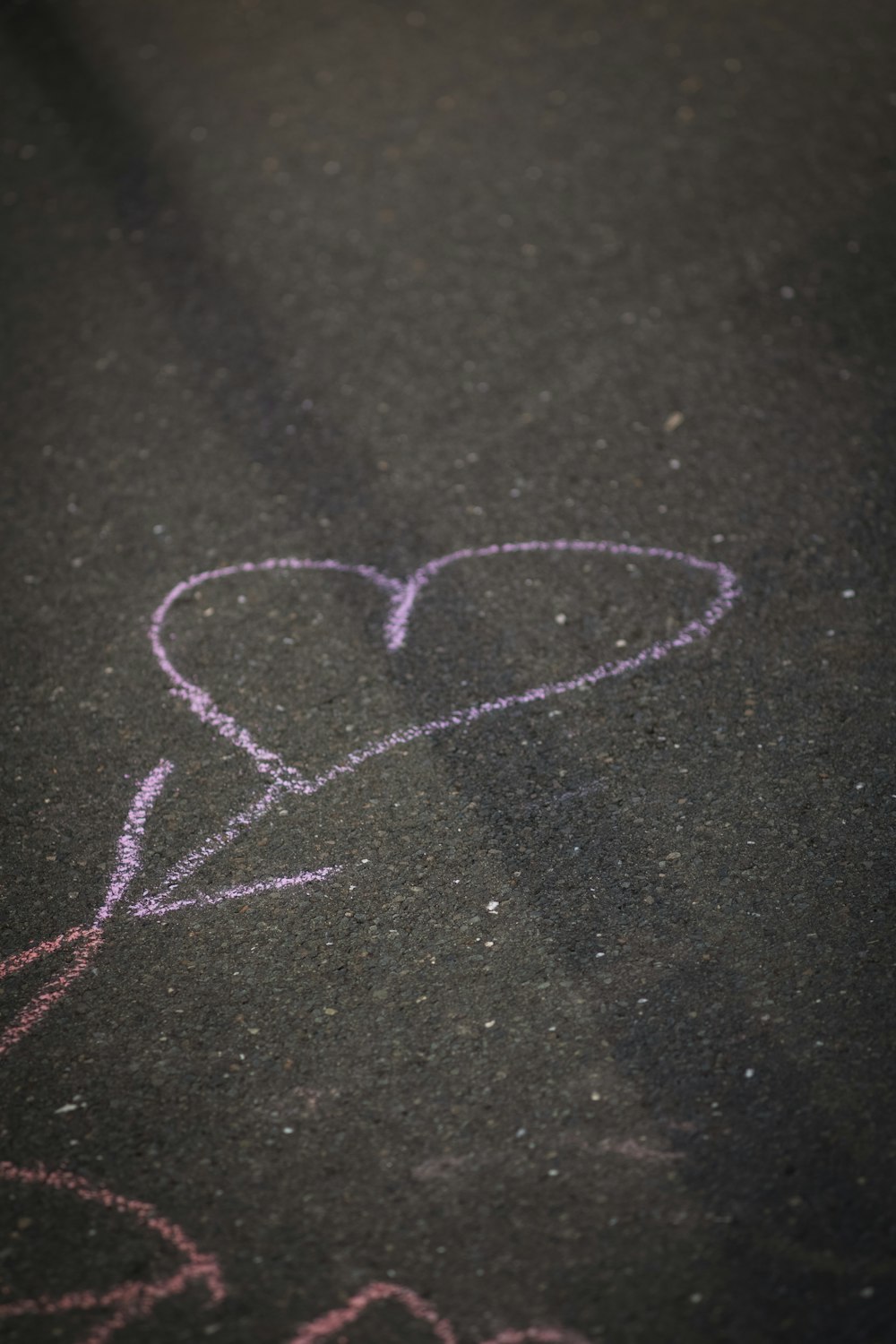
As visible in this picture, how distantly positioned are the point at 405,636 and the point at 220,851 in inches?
37.1

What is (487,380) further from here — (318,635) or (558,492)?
(318,635)

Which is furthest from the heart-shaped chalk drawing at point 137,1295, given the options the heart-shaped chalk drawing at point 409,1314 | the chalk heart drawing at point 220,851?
the heart-shaped chalk drawing at point 409,1314

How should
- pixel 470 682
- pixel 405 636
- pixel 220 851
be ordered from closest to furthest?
pixel 220 851 < pixel 470 682 < pixel 405 636

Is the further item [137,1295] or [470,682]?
[470,682]

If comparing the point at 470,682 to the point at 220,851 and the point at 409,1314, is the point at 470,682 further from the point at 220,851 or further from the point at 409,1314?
the point at 409,1314

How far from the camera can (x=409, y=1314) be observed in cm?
242

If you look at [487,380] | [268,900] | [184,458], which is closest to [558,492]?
[487,380]

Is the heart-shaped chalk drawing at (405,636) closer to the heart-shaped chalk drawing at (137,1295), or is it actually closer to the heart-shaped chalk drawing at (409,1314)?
the heart-shaped chalk drawing at (137,1295)

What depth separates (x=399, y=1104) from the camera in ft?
9.08

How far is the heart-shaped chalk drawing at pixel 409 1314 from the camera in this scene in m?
2.36

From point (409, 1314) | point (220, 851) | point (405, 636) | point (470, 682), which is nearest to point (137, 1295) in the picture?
point (409, 1314)

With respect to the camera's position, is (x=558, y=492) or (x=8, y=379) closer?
(x=558, y=492)

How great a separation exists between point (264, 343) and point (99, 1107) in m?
3.28

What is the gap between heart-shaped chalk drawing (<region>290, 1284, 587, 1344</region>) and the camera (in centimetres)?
236
